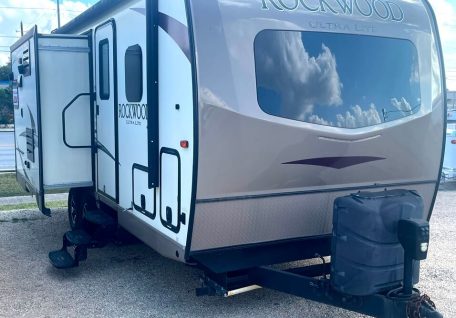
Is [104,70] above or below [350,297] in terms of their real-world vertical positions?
above

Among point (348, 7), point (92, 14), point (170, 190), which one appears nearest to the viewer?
point (170, 190)

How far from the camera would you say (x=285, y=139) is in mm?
3938

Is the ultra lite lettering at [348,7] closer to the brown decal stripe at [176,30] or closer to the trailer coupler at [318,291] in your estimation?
the brown decal stripe at [176,30]

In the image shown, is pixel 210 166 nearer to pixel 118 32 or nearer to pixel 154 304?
pixel 154 304

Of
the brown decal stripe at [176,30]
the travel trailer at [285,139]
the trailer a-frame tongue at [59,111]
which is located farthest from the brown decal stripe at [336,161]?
the trailer a-frame tongue at [59,111]

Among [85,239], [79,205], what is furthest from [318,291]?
[79,205]

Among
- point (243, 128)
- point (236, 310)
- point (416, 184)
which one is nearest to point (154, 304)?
point (236, 310)

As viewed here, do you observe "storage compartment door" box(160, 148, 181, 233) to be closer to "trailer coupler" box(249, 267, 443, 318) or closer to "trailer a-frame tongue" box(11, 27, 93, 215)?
"trailer coupler" box(249, 267, 443, 318)

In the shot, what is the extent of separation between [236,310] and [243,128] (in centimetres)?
176

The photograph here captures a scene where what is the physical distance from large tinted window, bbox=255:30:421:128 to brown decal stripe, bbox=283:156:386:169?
0.90 feet

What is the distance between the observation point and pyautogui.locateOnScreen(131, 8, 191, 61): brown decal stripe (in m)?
3.74

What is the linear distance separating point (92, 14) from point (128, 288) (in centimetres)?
302

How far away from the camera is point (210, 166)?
12.3 ft

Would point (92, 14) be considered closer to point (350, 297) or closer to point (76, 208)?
point (76, 208)
